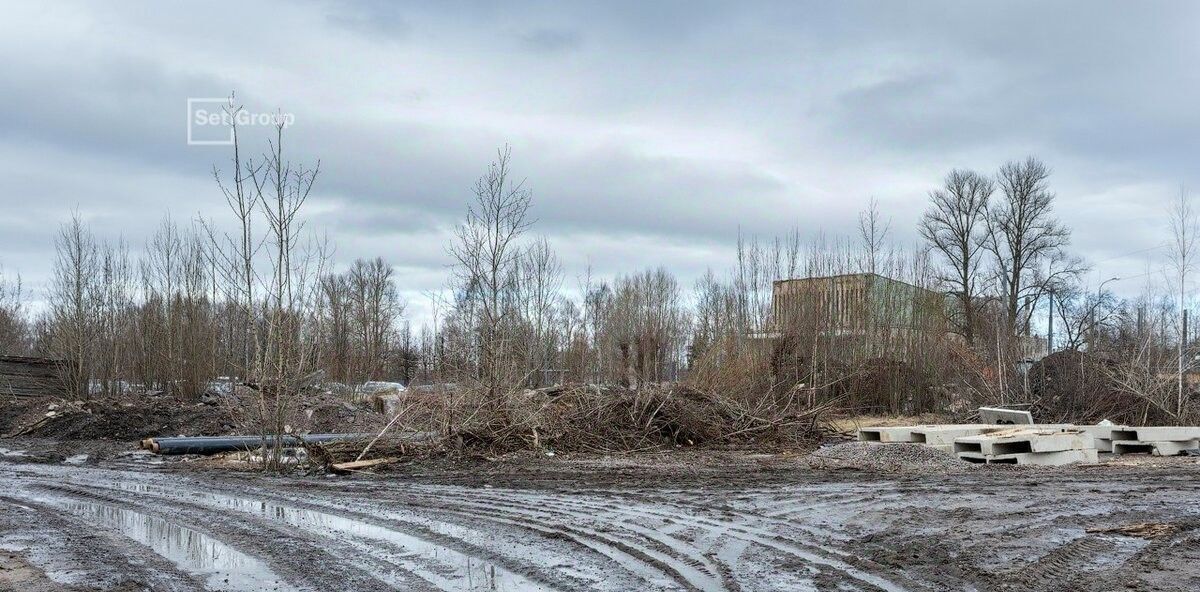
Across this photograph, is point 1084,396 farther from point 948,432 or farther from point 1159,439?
point 948,432

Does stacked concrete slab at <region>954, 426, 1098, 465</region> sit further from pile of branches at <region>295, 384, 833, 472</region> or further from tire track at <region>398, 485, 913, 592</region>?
tire track at <region>398, 485, 913, 592</region>

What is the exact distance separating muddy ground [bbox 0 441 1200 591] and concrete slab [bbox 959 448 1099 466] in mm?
1448

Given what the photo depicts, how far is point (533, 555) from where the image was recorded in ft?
22.6

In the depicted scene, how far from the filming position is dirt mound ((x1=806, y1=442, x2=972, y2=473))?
1398 centimetres

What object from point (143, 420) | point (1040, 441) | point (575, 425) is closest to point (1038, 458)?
point (1040, 441)

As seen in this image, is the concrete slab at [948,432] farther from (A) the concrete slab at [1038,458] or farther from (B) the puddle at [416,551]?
(B) the puddle at [416,551]

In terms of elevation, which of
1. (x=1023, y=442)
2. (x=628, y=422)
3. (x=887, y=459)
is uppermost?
(x=628, y=422)

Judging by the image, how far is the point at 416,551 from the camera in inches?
276

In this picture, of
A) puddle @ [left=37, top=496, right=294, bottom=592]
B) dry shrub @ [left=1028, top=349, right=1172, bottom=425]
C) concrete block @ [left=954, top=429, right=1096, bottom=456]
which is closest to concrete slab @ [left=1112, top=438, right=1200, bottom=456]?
concrete block @ [left=954, top=429, right=1096, bottom=456]

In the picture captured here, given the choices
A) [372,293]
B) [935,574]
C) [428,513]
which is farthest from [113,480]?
[372,293]

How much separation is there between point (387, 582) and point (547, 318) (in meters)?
26.8

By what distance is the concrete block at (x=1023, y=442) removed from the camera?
47.5 ft

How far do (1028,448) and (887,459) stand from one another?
2301 mm

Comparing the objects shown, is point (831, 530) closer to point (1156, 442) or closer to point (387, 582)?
point (387, 582)
